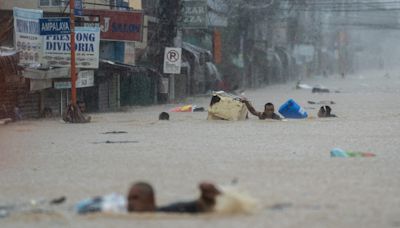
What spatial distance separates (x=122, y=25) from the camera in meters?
33.7

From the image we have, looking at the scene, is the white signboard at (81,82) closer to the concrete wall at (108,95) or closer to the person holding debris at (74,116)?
the person holding debris at (74,116)

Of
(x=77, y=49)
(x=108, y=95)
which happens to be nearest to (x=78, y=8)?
(x=77, y=49)

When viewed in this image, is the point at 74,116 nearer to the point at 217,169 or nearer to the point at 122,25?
the point at 122,25

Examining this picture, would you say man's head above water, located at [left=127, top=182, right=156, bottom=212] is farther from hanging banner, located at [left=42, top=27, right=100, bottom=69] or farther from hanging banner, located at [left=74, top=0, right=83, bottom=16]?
hanging banner, located at [left=42, top=27, right=100, bottom=69]

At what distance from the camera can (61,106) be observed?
3030cm

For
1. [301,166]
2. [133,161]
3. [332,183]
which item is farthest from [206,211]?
[133,161]

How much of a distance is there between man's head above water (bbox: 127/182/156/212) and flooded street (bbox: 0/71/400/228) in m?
0.30

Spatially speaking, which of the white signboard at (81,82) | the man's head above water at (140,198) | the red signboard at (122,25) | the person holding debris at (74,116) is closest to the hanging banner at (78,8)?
the white signboard at (81,82)

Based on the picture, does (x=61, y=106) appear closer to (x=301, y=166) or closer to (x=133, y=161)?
(x=133, y=161)

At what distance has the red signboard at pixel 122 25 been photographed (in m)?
33.3

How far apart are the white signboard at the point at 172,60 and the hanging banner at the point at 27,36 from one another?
12662 mm

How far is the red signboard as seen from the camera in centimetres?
3328

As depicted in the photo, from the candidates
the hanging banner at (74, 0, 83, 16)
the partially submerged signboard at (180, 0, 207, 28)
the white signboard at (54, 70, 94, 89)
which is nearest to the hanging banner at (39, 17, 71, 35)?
the hanging banner at (74, 0, 83, 16)

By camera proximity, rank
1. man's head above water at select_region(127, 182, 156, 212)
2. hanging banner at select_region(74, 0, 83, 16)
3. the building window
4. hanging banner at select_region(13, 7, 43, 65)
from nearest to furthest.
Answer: man's head above water at select_region(127, 182, 156, 212)
hanging banner at select_region(74, 0, 83, 16)
hanging banner at select_region(13, 7, 43, 65)
the building window
